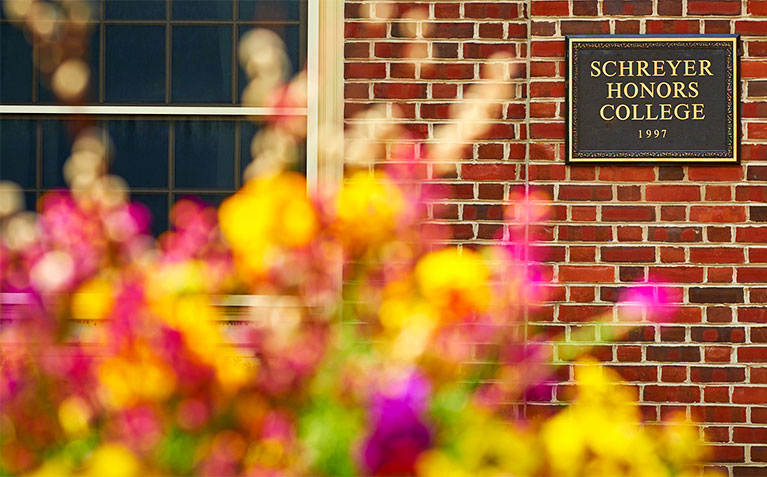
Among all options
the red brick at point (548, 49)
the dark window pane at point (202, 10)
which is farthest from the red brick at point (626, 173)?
the dark window pane at point (202, 10)

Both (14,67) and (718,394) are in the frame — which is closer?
(718,394)

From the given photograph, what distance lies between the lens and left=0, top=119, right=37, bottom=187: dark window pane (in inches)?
150

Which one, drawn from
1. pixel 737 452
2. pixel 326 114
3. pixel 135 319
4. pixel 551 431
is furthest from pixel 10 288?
pixel 737 452

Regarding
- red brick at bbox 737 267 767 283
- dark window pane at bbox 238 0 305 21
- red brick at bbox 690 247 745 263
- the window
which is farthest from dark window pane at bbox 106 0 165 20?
red brick at bbox 737 267 767 283

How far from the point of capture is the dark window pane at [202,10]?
3.79 metres

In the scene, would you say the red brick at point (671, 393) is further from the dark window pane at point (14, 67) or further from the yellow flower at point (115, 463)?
the dark window pane at point (14, 67)

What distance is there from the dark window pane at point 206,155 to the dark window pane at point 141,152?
0.09 metres

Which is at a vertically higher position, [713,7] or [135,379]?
[713,7]

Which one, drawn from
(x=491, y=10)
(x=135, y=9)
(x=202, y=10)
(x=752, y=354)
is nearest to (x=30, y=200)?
(x=135, y=9)

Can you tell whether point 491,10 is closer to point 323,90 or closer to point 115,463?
point 323,90

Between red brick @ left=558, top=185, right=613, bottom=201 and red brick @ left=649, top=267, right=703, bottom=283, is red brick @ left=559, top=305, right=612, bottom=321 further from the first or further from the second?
red brick @ left=558, top=185, right=613, bottom=201

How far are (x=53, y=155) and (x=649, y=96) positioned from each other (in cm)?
282

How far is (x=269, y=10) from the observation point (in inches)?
149

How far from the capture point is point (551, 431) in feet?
4.59
